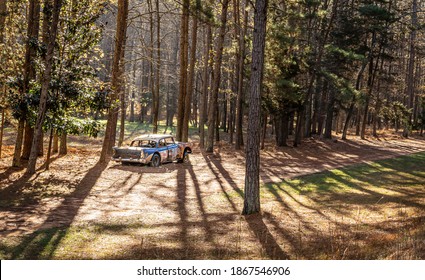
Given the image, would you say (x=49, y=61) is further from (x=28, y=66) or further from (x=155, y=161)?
(x=155, y=161)

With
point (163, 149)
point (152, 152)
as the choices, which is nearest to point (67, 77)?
point (152, 152)

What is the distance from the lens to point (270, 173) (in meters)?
17.1

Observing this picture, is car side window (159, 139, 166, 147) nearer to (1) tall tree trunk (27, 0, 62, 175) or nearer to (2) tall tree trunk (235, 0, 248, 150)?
(1) tall tree trunk (27, 0, 62, 175)

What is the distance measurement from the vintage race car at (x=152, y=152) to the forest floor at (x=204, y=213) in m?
0.42

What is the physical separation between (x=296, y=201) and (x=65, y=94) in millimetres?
8622

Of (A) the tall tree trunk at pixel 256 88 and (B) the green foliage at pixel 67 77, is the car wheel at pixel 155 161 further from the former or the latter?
(A) the tall tree trunk at pixel 256 88

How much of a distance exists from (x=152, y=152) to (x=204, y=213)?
7.82 m

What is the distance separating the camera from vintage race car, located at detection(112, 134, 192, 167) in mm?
17484

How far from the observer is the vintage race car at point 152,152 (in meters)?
17.5

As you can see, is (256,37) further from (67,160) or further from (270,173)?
(67,160)

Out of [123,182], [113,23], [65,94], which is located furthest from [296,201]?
[113,23]

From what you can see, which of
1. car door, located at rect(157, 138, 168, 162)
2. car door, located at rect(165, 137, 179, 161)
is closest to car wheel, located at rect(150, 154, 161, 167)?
car door, located at rect(157, 138, 168, 162)

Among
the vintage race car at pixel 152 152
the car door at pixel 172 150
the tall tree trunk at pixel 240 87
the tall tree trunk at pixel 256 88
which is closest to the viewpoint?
the tall tree trunk at pixel 256 88

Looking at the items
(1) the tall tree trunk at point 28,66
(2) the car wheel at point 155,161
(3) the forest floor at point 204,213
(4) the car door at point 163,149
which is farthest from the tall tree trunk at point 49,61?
(4) the car door at point 163,149
